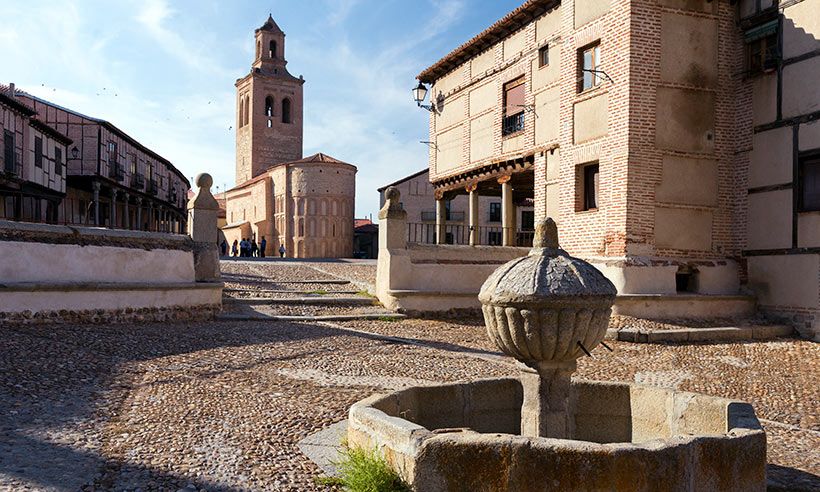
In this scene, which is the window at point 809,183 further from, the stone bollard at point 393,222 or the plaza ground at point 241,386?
the stone bollard at point 393,222

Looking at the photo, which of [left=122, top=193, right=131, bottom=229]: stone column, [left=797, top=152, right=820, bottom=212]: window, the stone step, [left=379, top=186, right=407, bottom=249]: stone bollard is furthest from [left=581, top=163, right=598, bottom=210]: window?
[left=122, top=193, right=131, bottom=229]: stone column

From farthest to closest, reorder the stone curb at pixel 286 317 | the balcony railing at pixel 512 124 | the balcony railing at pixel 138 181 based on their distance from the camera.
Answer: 1. the balcony railing at pixel 138 181
2. the balcony railing at pixel 512 124
3. the stone curb at pixel 286 317

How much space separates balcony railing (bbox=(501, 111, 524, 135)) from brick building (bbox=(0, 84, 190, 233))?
21.1m

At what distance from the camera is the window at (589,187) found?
556 inches

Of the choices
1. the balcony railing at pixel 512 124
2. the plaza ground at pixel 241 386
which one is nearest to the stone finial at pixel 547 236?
the plaza ground at pixel 241 386

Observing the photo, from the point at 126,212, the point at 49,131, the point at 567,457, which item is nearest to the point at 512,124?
the point at 567,457

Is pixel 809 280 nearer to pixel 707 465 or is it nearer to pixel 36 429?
pixel 707 465

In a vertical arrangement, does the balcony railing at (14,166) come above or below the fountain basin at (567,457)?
above

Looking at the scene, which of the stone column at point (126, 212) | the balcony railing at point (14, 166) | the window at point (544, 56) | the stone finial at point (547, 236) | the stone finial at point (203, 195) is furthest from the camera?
the stone column at point (126, 212)

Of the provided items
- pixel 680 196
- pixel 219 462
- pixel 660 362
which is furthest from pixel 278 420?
pixel 680 196

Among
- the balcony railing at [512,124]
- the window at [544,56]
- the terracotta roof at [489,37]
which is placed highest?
the terracotta roof at [489,37]

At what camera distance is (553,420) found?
4.20 m

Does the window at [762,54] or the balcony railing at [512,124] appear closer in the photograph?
the window at [762,54]

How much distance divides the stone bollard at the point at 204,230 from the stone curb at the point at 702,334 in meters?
7.55
